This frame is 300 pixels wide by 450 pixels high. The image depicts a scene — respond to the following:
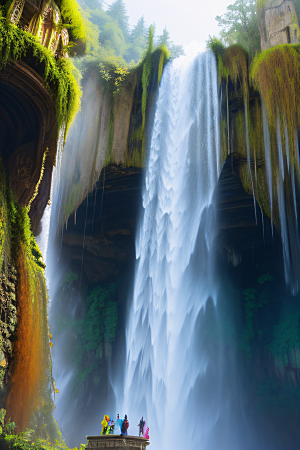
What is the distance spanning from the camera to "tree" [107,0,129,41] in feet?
96.8

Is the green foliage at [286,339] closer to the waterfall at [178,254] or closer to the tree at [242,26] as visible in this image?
the waterfall at [178,254]

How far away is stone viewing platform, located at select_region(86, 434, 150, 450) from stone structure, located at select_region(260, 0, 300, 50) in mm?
13466

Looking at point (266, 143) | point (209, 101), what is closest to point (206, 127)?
point (209, 101)

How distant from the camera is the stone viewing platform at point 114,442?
693cm

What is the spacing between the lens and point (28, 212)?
910cm

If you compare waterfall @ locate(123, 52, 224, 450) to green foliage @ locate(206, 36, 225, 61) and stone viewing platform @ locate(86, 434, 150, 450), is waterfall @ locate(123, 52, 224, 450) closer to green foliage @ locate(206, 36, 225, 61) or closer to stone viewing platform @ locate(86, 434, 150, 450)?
green foliage @ locate(206, 36, 225, 61)

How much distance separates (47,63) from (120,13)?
91.1 feet

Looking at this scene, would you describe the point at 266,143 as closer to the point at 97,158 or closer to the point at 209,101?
the point at 209,101

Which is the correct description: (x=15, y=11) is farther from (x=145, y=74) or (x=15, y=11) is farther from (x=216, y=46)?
(x=216, y=46)

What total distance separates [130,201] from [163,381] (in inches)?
279

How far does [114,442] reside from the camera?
6953 mm

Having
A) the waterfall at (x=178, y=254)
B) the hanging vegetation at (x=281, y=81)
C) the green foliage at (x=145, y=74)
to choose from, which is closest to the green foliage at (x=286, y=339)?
the waterfall at (x=178, y=254)

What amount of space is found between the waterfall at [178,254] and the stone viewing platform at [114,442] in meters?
5.21

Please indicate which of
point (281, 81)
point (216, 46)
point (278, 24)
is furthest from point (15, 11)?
point (278, 24)
